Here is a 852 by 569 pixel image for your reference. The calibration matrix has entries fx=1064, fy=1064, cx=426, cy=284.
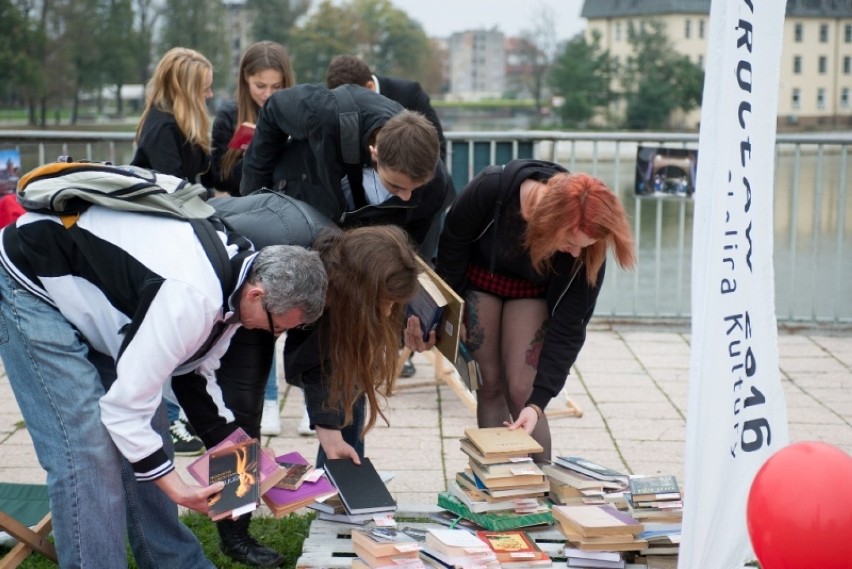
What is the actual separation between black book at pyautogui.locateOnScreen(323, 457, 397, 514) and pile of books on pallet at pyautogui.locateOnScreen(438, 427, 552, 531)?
274 mm

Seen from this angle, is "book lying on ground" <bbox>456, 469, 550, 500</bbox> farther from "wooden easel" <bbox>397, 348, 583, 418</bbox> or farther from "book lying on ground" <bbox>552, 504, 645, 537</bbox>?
"wooden easel" <bbox>397, 348, 583, 418</bbox>

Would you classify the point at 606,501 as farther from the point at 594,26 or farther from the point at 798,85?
the point at 594,26

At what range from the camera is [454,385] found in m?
5.83

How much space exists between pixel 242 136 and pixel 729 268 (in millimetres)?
2790

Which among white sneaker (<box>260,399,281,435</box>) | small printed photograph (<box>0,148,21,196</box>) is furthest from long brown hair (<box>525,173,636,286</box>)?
small printed photograph (<box>0,148,21,196</box>)

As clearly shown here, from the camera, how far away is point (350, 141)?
12.5 ft

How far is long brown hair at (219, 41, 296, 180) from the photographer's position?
509cm

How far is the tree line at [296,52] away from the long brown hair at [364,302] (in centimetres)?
4951

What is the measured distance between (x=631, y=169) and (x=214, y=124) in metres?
4.16

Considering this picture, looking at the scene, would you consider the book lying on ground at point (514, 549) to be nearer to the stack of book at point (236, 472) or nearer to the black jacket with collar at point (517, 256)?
the black jacket with collar at point (517, 256)

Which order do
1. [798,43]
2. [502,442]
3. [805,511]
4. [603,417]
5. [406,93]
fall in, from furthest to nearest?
1. [798,43]
2. [603,417]
3. [406,93]
4. [502,442]
5. [805,511]

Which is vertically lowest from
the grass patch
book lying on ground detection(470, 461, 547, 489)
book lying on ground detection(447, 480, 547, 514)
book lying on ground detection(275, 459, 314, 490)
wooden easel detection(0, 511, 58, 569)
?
the grass patch

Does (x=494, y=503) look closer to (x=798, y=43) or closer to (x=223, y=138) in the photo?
(x=223, y=138)

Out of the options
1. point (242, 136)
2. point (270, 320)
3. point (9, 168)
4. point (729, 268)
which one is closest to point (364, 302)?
point (270, 320)
